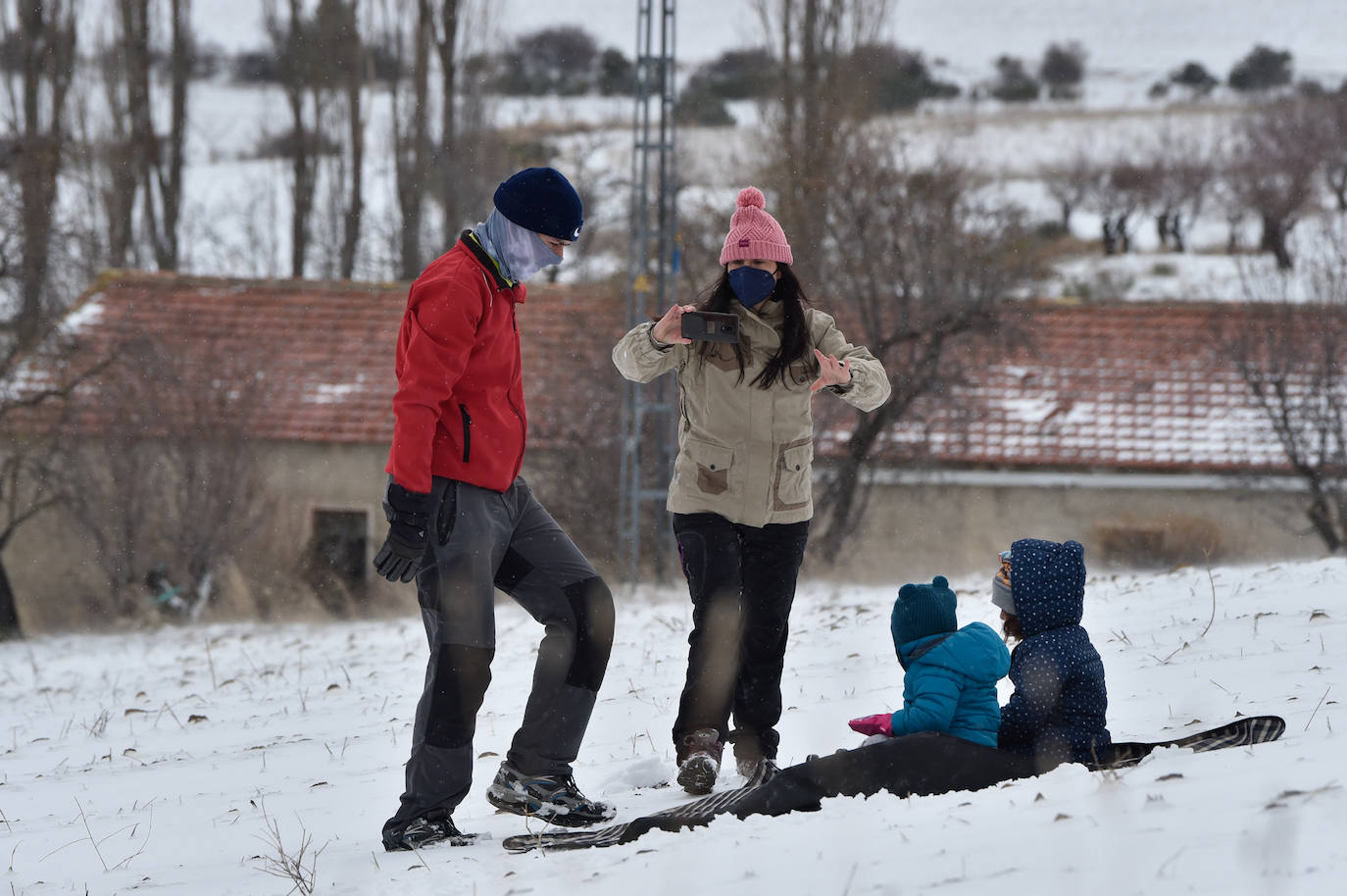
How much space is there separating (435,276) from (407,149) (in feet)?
107

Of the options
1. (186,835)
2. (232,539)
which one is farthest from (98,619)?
(186,835)

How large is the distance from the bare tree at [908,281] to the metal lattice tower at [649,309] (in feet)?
9.00

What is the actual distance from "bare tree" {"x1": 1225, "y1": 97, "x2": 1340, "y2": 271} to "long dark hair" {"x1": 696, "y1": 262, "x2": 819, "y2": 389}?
36.0 m

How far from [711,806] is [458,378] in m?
1.44

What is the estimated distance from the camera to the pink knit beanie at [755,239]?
4.15 metres

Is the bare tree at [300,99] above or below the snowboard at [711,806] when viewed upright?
above

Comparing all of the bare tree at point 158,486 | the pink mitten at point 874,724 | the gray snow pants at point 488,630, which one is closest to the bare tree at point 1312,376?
the bare tree at point 158,486

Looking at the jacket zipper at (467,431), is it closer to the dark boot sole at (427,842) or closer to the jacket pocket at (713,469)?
the jacket pocket at (713,469)

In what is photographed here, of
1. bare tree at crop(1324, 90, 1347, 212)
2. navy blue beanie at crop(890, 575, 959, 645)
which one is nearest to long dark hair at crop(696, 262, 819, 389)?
navy blue beanie at crop(890, 575, 959, 645)

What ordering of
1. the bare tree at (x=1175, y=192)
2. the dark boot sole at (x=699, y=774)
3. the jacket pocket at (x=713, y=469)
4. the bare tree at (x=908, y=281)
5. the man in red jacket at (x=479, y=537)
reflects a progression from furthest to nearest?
the bare tree at (x=1175, y=192)
the bare tree at (x=908, y=281)
the jacket pocket at (x=713, y=469)
the dark boot sole at (x=699, y=774)
the man in red jacket at (x=479, y=537)

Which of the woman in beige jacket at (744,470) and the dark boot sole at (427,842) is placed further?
the woman in beige jacket at (744,470)

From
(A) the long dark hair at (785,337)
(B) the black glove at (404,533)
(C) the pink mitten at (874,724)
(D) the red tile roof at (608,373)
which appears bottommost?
(D) the red tile roof at (608,373)

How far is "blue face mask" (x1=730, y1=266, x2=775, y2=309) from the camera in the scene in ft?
13.7

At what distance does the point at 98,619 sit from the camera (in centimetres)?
1803
